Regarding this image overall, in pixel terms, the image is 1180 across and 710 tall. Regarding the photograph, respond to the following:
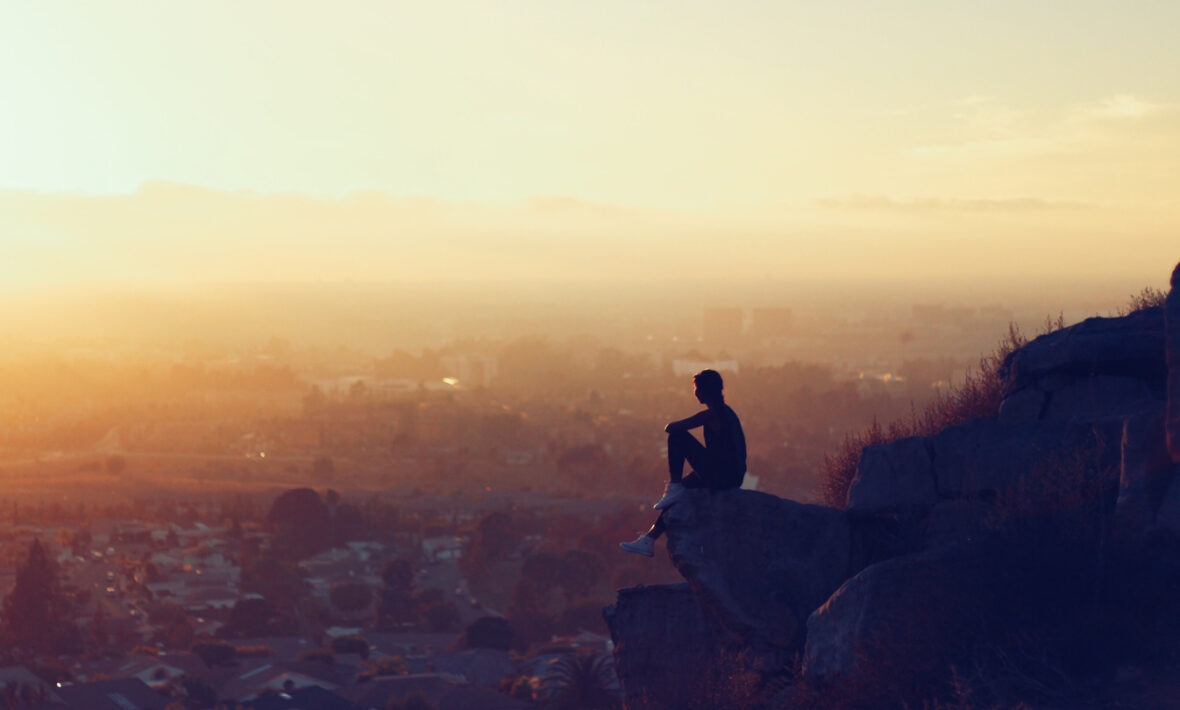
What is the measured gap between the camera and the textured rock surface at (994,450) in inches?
277

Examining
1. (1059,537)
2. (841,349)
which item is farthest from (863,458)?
(841,349)

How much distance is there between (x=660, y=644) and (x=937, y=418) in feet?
11.7

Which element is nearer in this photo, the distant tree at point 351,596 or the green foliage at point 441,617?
the green foliage at point 441,617

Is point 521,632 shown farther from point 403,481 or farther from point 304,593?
point 403,481

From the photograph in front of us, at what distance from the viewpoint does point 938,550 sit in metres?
6.29

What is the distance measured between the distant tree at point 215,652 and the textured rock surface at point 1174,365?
2018 cm

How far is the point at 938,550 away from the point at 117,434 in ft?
229

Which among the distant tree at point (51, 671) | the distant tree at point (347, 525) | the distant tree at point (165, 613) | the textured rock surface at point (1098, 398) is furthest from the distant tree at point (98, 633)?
the textured rock surface at point (1098, 398)

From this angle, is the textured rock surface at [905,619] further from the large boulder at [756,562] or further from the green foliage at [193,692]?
the green foliage at [193,692]

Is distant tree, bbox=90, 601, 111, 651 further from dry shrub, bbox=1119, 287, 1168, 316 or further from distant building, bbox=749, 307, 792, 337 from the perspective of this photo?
distant building, bbox=749, 307, 792, 337

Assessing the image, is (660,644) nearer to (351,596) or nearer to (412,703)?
(412,703)

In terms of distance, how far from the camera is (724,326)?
3875 inches

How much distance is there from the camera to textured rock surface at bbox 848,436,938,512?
7.35 metres

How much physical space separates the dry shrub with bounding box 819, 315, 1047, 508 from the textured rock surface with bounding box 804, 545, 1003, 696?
2767 mm
